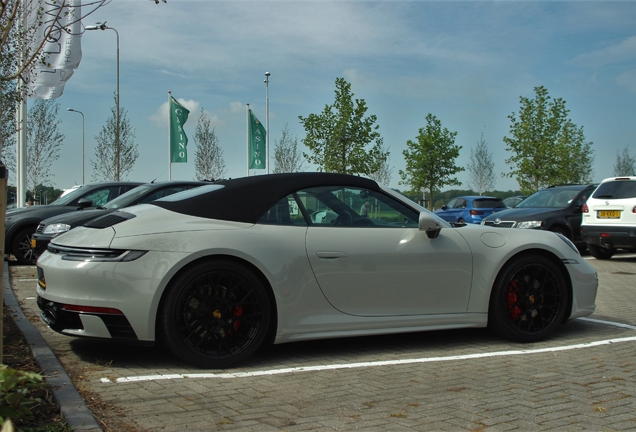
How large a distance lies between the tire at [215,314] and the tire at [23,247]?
819cm

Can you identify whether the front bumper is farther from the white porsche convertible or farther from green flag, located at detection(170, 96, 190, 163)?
green flag, located at detection(170, 96, 190, 163)

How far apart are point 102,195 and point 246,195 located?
777 cm

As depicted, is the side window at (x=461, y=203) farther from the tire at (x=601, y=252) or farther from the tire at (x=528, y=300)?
the tire at (x=528, y=300)

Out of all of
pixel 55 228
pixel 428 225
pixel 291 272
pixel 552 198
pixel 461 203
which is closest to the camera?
pixel 291 272

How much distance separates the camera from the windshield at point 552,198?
14.1 m

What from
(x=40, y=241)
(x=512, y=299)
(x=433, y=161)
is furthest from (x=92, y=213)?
(x=433, y=161)

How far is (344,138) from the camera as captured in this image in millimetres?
30359

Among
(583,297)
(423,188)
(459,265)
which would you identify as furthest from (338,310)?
(423,188)

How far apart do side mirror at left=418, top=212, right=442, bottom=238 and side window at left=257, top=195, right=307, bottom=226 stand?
91 cm

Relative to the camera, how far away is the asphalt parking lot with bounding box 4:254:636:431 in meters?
3.40

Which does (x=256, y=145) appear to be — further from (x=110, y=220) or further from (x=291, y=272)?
(x=291, y=272)

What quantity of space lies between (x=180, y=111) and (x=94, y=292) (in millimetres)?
23639

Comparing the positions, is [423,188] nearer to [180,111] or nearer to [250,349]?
[180,111]

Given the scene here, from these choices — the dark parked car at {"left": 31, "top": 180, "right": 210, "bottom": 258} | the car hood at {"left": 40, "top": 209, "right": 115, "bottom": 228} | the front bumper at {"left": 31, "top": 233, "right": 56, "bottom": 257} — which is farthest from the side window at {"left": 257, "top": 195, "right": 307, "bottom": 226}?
the front bumper at {"left": 31, "top": 233, "right": 56, "bottom": 257}
